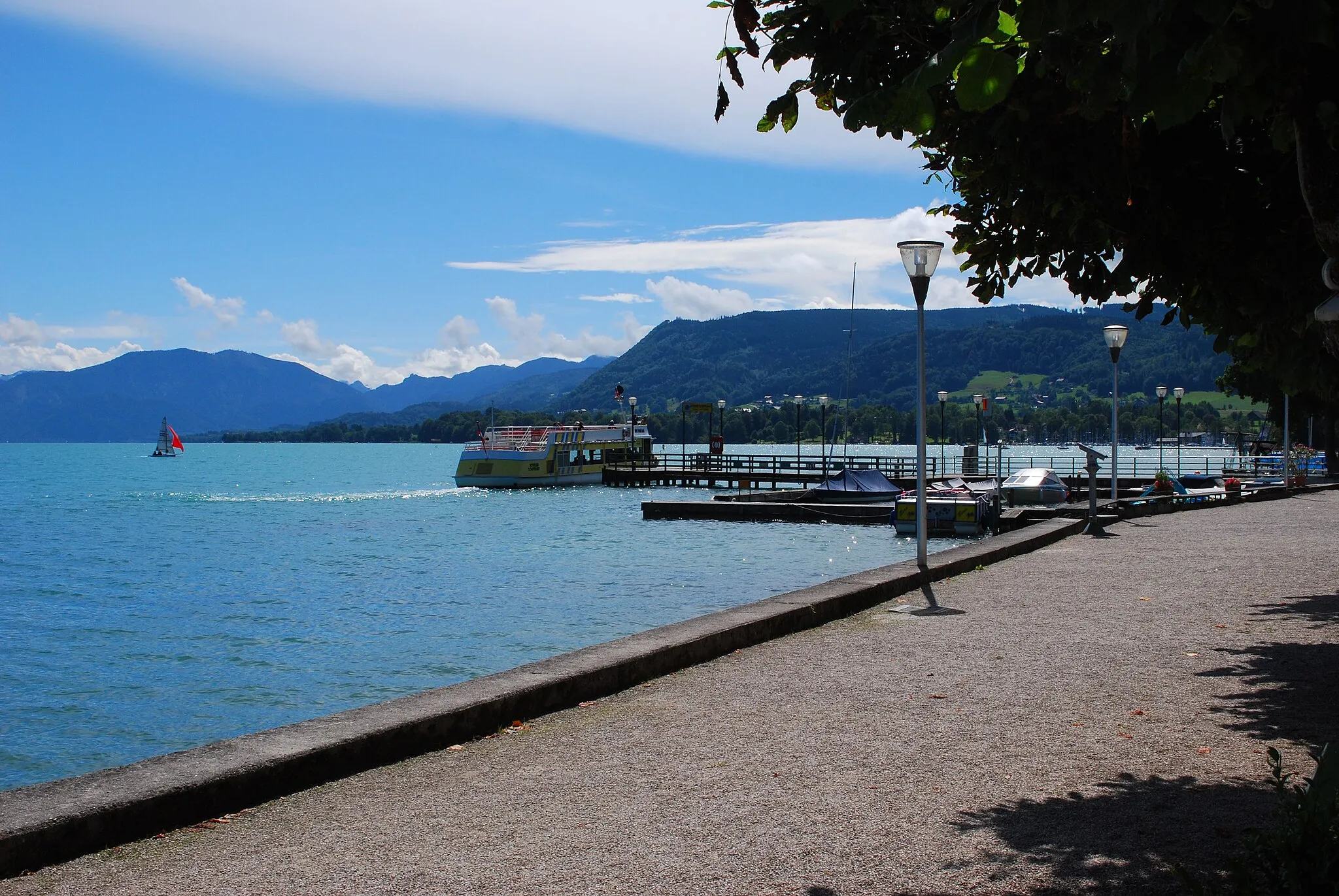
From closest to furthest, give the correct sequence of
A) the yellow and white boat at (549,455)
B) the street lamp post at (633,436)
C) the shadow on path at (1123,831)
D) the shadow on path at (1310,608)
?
1. the shadow on path at (1123,831)
2. the shadow on path at (1310,608)
3. the street lamp post at (633,436)
4. the yellow and white boat at (549,455)

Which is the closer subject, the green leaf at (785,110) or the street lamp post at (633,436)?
the green leaf at (785,110)

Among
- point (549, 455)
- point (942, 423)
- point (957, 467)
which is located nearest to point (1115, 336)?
point (942, 423)

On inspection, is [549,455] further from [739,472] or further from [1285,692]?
[1285,692]

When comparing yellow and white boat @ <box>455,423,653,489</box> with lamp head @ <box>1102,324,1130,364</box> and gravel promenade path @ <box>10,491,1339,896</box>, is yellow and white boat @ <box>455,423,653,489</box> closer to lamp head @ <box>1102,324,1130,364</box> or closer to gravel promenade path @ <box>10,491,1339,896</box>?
lamp head @ <box>1102,324,1130,364</box>

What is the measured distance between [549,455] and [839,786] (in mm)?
76392

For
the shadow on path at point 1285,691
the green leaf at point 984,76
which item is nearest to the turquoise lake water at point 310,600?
the shadow on path at point 1285,691

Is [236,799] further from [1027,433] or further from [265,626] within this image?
[1027,433]

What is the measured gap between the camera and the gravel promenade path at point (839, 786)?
415 centimetres

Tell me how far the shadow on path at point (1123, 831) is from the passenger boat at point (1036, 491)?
124ft

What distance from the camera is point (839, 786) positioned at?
5.17 metres

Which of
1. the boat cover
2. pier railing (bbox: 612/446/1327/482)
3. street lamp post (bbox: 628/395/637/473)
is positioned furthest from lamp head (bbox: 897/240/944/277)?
street lamp post (bbox: 628/395/637/473)

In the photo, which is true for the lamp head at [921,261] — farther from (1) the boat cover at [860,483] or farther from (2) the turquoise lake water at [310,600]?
(1) the boat cover at [860,483]

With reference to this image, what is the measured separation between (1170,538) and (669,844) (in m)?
16.6

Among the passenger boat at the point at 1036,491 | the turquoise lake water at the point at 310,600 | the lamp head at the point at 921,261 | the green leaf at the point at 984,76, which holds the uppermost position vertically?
the lamp head at the point at 921,261
